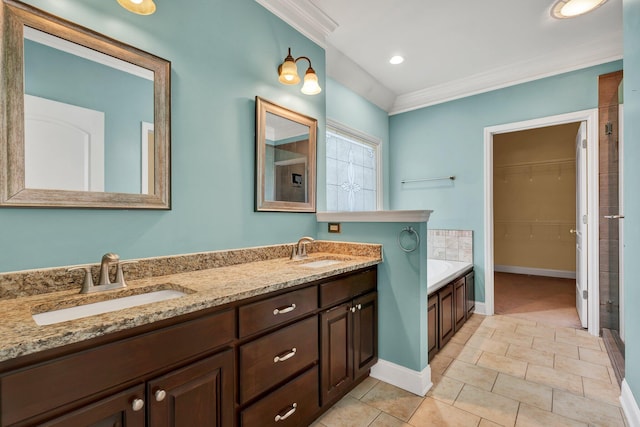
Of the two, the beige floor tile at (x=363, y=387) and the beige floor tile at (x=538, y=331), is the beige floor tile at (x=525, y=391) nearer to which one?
the beige floor tile at (x=363, y=387)

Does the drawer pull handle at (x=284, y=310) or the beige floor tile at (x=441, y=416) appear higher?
the drawer pull handle at (x=284, y=310)

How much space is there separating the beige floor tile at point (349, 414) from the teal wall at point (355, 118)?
142 centimetres

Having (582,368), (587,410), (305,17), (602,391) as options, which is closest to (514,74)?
(305,17)

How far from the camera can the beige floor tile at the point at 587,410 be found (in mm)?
1674

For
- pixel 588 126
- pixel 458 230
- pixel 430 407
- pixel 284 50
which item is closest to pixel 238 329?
pixel 430 407

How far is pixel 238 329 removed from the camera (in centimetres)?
122

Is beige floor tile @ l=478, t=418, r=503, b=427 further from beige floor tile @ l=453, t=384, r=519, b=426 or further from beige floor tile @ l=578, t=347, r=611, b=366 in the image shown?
beige floor tile @ l=578, t=347, r=611, b=366

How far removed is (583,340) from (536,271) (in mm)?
3149

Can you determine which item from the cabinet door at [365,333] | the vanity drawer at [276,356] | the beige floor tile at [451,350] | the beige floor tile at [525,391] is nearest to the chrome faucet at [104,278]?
the vanity drawer at [276,356]

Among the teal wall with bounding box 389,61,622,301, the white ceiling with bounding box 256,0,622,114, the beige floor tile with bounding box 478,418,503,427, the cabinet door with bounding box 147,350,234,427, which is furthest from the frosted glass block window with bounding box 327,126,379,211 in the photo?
the cabinet door with bounding box 147,350,234,427

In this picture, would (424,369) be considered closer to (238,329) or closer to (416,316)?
(416,316)

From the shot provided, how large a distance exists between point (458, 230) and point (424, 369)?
207 cm

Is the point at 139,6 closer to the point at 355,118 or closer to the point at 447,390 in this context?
the point at 355,118

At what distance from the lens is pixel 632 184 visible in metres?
1.61
